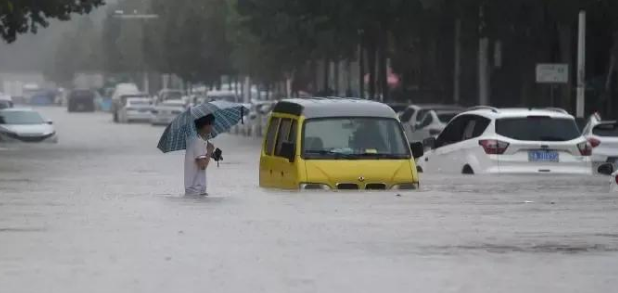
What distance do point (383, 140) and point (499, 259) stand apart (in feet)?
29.1

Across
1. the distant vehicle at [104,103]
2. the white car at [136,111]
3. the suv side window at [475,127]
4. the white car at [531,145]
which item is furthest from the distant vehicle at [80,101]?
the white car at [531,145]

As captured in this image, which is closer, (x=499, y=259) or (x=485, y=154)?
(x=499, y=259)

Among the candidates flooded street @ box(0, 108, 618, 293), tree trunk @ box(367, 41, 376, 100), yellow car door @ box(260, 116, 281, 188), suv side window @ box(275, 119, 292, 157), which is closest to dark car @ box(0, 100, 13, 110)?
tree trunk @ box(367, 41, 376, 100)

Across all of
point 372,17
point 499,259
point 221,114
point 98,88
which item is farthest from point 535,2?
point 98,88

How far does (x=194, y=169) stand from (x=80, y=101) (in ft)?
359

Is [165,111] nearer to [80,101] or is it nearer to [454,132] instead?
[80,101]

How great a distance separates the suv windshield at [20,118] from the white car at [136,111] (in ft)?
115

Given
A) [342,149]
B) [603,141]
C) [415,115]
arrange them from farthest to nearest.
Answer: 1. [415,115]
2. [603,141]
3. [342,149]

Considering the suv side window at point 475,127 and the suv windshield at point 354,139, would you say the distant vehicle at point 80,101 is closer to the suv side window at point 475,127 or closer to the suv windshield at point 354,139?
the suv side window at point 475,127

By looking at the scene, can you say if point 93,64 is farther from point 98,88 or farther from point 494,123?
point 494,123

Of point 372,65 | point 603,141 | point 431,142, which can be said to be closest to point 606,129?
point 603,141

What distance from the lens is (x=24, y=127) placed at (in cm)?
5997

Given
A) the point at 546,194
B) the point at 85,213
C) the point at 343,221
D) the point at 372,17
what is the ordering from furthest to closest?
the point at 372,17 < the point at 546,194 < the point at 85,213 < the point at 343,221

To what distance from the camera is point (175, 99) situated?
94000 mm
